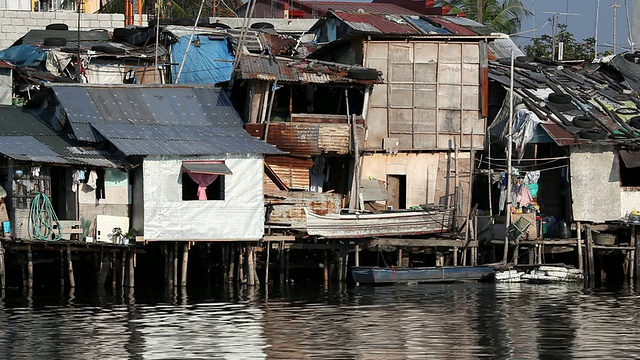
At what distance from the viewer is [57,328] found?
27578 millimetres

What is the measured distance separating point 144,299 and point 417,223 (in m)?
8.43

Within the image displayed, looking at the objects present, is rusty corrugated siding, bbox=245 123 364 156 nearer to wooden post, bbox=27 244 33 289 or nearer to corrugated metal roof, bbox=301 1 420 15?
wooden post, bbox=27 244 33 289

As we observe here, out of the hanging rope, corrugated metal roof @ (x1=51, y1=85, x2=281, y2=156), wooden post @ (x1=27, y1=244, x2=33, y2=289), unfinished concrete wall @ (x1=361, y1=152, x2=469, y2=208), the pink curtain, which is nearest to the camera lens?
wooden post @ (x1=27, y1=244, x2=33, y2=289)

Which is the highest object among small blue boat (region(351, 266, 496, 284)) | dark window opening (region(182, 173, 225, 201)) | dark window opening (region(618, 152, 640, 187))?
dark window opening (region(618, 152, 640, 187))

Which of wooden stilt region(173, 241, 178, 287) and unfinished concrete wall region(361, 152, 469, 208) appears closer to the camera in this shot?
wooden stilt region(173, 241, 178, 287)

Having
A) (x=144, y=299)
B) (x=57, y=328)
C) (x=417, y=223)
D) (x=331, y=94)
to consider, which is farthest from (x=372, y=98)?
(x=57, y=328)

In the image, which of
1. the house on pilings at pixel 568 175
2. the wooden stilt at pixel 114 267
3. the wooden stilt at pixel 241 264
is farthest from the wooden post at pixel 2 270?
the house on pilings at pixel 568 175

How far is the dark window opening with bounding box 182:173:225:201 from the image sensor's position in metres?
35.9

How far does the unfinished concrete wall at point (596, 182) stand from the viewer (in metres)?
37.9

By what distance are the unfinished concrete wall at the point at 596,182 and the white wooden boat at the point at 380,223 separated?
4.19 meters

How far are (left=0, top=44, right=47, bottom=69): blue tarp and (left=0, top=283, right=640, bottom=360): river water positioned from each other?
11.6 metres

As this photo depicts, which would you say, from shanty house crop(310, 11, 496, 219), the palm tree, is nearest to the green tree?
the palm tree

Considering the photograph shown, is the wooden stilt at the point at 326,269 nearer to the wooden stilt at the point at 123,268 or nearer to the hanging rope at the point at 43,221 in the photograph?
the wooden stilt at the point at 123,268

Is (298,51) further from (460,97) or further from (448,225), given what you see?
(448,225)
